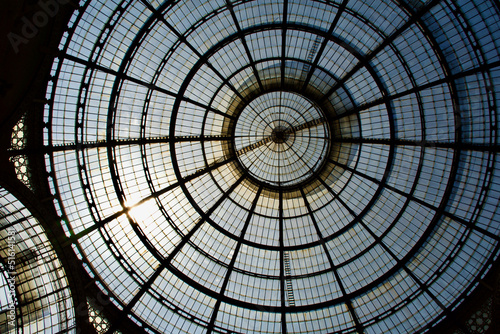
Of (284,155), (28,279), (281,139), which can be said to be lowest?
(28,279)

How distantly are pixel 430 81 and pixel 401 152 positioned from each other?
4612 mm

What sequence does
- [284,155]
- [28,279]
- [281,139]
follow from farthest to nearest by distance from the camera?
[284,155] < [281,139] < [28,279]

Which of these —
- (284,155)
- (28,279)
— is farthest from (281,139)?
(28,279)

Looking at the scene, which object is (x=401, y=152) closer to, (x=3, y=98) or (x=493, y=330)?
(x=493, y=330)

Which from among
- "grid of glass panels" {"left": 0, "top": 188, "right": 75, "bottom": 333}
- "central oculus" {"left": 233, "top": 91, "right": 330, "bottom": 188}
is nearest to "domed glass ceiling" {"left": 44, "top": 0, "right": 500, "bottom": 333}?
"central oculus" {"left": 233, "top": 91, "right": 330, "bottom": 188}

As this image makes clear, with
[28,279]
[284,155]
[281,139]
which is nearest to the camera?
[28,279]

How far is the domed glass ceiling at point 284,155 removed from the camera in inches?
644

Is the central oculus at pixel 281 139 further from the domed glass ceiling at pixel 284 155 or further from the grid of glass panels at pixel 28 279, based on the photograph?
the grid of glass panels at pixel 28 279

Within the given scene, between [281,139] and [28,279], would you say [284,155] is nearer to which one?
[281,139]

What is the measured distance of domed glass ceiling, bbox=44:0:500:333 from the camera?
53.7 ft

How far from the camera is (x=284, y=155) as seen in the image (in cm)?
2286

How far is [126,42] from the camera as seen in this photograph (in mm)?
16641

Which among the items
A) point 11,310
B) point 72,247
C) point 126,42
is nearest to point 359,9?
point 126,42

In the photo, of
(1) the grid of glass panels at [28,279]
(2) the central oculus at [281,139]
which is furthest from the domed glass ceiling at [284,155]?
(1) the grid of glass panels at [28,279]
